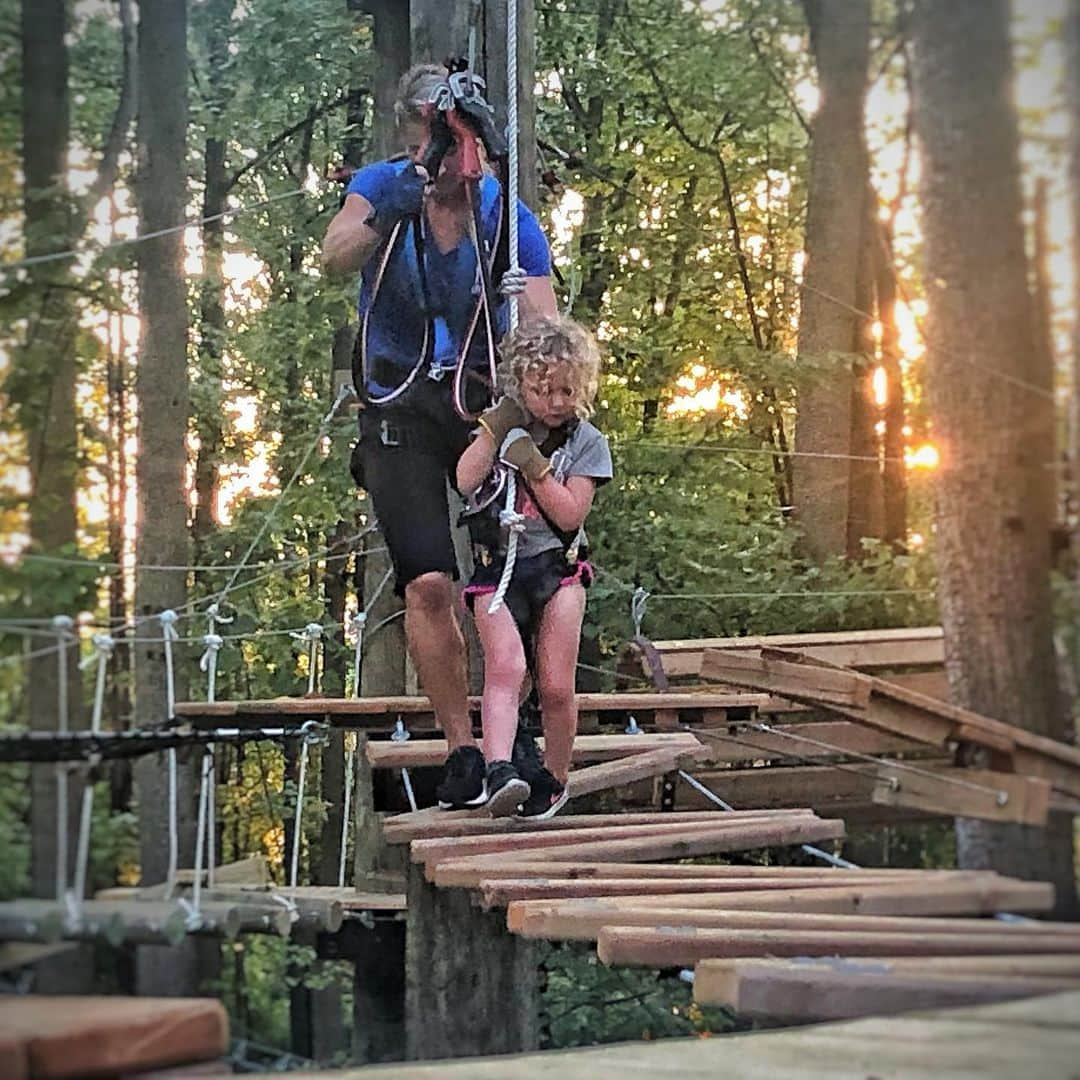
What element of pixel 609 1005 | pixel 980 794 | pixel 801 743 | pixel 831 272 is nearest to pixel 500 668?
pixel 801 743

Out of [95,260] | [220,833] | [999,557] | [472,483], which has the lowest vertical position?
[220,833]

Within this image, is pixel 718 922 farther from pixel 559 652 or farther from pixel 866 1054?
pixel 559 652

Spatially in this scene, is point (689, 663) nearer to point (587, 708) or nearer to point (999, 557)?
point (587, 708)

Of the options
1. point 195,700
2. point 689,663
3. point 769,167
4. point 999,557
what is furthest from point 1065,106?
point 689,663

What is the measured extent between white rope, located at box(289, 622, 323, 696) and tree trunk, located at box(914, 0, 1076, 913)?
3.20 ft

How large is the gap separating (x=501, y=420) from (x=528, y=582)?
264mm

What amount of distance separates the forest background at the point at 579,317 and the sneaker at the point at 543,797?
28cm

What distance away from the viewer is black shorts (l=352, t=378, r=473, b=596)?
218 centimetres

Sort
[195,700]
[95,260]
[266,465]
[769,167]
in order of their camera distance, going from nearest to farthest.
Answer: [95,260] → [195,700] → [769,167] → [266,465]

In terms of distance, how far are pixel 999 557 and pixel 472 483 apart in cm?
93

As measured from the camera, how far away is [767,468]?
1.95 metres

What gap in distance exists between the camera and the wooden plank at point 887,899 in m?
1.33

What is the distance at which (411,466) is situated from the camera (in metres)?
2.20

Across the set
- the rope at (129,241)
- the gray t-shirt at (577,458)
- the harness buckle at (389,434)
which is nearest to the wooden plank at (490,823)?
the gray t-shirt at (577,458)
